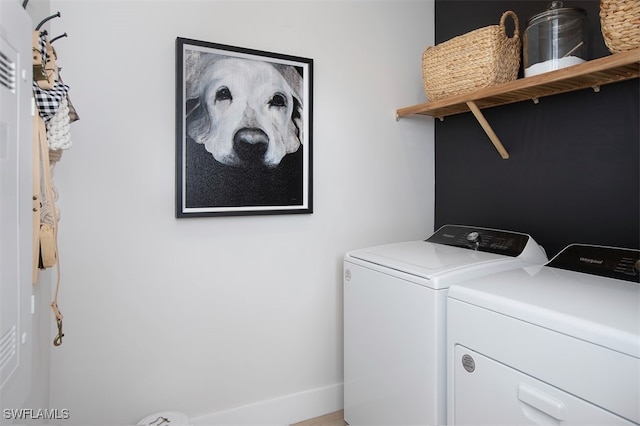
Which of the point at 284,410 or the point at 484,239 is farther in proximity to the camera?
the point at 284,410

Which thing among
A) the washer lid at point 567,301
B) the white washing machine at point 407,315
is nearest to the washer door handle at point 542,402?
the washer lid at point 567,301

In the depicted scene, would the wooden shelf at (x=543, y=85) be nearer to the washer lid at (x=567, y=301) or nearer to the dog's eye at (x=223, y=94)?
the washer lid at (x=567, y=301)

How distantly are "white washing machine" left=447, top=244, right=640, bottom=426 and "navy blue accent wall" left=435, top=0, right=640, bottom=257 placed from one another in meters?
0.22

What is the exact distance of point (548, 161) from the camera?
6.10 ft

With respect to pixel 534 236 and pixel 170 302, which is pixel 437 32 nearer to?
pixel 534 236

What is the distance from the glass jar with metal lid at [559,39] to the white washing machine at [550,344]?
28.7 inches

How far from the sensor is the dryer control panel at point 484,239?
1775 millimetres

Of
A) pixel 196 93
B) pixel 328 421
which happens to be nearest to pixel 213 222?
pixel 196 93

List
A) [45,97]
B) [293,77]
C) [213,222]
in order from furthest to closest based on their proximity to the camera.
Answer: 1. [293,77]
2. [213,222]
3. [45,97]

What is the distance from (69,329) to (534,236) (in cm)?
204

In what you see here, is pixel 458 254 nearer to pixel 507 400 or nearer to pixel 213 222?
pixel 507 400

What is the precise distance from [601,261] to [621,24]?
31.9 inches

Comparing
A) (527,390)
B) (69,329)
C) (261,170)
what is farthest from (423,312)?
(69,329)

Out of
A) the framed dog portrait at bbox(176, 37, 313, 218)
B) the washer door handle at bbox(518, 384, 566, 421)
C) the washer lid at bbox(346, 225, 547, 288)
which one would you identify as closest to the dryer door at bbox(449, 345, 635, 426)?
the washer door handle at bbox(518, 384, 566, 421)
